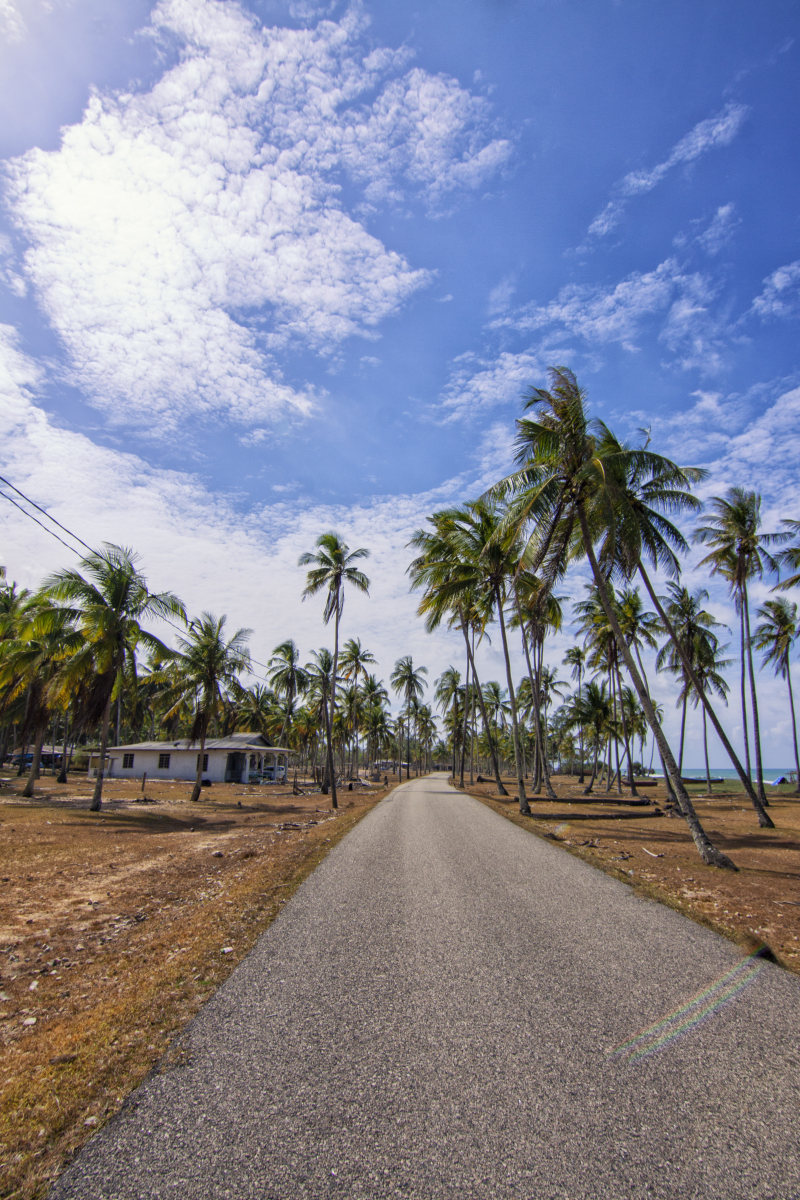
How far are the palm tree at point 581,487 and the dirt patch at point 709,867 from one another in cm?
165

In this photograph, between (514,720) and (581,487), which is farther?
(514,720)

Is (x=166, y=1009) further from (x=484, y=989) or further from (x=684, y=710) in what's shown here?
(x=684, y=710)

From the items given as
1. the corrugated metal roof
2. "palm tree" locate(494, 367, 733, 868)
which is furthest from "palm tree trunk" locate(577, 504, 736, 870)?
the corrugated metal roof

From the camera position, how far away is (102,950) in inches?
244

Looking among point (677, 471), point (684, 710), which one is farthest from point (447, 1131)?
point (684, 710)

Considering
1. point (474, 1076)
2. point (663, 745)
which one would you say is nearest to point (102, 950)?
point (474, 1076)

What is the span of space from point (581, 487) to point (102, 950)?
14087mm

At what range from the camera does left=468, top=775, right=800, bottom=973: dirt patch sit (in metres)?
6.66

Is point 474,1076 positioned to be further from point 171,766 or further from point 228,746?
point 171,766

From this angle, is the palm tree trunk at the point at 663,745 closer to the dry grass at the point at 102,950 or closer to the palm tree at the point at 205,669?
the dry grass at the point at 102,950

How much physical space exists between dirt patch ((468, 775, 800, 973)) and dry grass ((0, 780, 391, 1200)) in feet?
17.8

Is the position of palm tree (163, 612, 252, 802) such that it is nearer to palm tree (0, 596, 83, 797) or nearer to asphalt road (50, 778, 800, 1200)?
palm tree (0, 596, 83, 797)

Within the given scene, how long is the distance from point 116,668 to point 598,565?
17936 millimetres

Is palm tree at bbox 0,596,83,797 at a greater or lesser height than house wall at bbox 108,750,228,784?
greater
